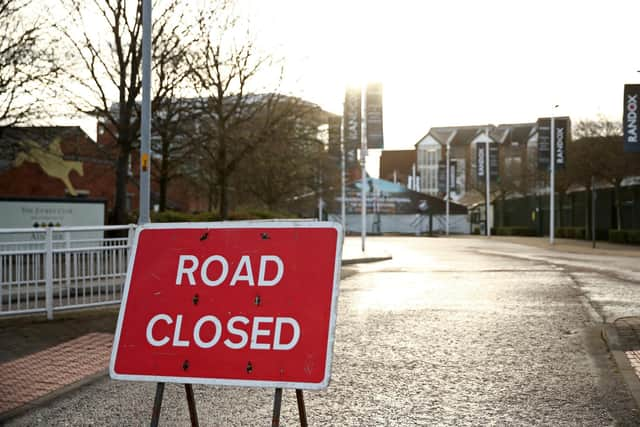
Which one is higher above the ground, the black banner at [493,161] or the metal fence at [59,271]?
the black banner at [493,161]

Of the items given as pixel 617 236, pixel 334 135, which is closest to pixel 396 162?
pixel 334 135

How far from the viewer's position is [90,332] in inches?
387

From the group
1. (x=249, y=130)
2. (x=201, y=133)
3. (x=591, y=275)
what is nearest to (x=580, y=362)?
(x=591, y=275)

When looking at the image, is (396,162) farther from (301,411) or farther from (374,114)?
(301,411)

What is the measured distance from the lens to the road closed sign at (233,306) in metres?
4.02

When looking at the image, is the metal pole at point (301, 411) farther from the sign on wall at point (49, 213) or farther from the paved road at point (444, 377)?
the sign on wall at point (49, 213)

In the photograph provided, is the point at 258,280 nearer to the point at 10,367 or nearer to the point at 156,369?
the point at 156,369

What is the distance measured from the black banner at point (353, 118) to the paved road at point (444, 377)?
19654 millimetres

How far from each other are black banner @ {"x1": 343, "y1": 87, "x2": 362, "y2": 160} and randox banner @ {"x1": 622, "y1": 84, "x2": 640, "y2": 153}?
1222cm

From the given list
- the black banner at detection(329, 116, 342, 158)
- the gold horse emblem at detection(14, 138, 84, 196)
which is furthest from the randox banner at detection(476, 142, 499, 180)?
the gold horse emblem at detection(14, 138, 84, 196)

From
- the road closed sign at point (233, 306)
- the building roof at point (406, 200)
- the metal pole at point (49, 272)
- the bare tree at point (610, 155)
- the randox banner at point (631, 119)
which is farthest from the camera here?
the building roof at point (406, 200)

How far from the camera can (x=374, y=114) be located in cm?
3195

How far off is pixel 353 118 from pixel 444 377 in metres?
27.2

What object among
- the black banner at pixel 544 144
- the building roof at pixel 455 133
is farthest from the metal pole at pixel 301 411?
the building roof at pixel 455 133
